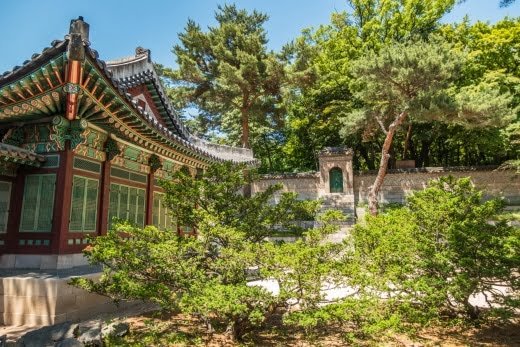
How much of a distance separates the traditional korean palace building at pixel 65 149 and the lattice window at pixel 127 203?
0.09 ft

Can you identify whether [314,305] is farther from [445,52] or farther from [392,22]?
[392,22]

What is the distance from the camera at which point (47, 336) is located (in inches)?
201

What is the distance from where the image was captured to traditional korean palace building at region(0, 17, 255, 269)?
236 inches

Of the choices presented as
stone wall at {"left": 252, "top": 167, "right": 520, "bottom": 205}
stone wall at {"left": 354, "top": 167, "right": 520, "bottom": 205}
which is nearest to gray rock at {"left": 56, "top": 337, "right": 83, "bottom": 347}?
stone wall at {"left": 252, "top": 167, "right": 520, "bottom": 205}

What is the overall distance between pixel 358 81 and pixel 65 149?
19.0 metres

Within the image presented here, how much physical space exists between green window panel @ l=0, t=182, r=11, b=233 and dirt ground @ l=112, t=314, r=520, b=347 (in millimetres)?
3710

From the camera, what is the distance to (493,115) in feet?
54.3

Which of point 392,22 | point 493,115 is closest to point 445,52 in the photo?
point 493,115

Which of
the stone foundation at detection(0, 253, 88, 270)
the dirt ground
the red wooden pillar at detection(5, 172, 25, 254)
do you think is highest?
the red wooden pillar at detection(5, 172, 25, 254)

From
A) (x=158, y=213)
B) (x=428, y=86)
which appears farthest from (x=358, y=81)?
(x=158, y=213)

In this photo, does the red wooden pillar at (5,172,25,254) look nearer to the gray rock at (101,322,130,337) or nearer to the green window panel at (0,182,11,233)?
the green window panel at (0,182,11,233)

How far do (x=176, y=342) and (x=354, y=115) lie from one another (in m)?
18.0

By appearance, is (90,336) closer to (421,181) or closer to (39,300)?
(39,300)

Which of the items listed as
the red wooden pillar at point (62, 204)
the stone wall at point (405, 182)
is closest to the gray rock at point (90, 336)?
the red wooden pillar at point (62, 204)
